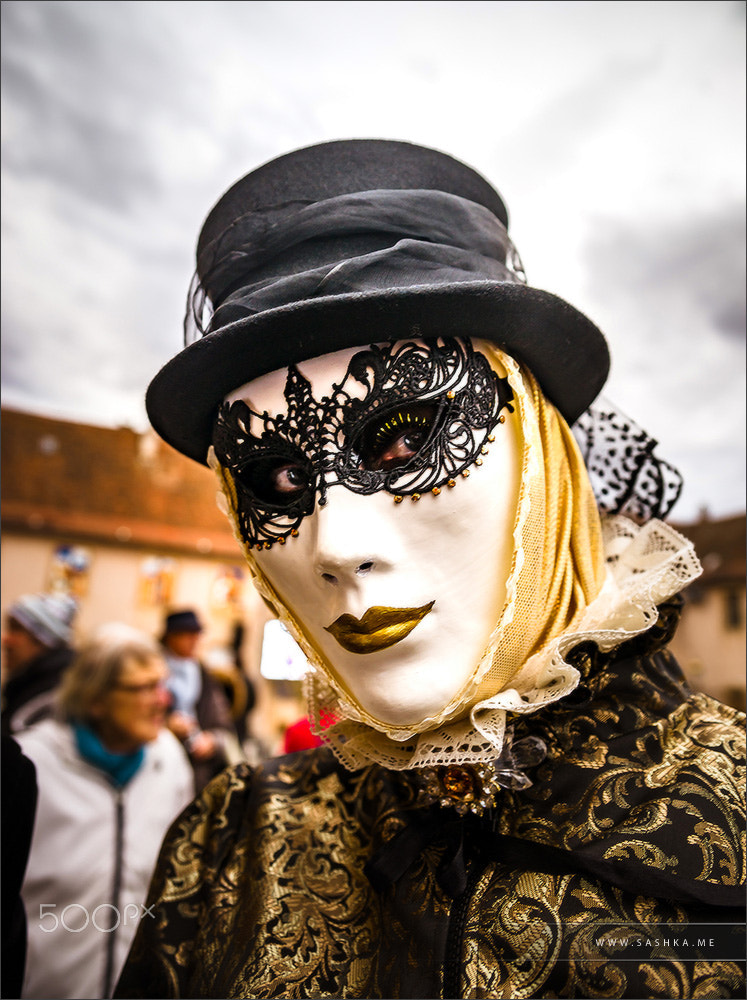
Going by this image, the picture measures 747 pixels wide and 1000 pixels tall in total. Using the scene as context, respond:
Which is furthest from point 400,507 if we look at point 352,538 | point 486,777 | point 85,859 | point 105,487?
point 105,487

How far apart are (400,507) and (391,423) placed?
0.40 ft

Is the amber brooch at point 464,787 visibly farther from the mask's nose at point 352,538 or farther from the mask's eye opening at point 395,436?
the mask's eye opening at point 395,436

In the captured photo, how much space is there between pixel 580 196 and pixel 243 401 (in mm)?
833

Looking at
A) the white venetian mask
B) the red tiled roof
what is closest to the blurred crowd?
the red tiled roof

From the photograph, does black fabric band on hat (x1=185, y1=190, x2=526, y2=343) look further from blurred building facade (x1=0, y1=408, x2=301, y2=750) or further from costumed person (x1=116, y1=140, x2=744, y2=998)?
blurred building facade (x1=0, y1=408, x2=301, y2=750)

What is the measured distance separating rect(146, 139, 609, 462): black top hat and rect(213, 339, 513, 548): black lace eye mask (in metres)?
0.05

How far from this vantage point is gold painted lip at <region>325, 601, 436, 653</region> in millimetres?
959

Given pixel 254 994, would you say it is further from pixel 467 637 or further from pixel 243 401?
pixel 243 401

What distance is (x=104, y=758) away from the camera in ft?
6.73

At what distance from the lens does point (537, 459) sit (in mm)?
1060

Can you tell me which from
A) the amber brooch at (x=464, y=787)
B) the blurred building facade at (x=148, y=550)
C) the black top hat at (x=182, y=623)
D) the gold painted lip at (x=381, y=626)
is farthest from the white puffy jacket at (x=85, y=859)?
the black top hat at (x=182, y=623)

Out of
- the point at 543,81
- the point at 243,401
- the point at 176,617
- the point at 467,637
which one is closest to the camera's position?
the point at 467,637

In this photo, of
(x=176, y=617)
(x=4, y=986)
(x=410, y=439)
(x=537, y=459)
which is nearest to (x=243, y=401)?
(x=410, y=439)

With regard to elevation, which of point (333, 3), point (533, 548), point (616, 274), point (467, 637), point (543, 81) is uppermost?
point (333, 3)
